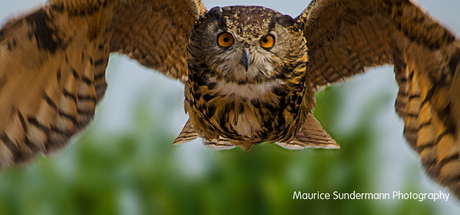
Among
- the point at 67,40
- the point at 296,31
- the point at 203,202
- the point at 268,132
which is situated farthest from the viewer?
the point at 203,202

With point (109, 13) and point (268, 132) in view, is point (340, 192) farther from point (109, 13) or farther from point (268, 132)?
point (109, 13)

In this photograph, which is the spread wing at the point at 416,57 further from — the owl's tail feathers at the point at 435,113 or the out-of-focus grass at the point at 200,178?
the out-of-focus grass at the point at 200,178

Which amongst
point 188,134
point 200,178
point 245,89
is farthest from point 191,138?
point 200,178

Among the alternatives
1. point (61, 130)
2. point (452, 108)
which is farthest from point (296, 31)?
point (61, 130)

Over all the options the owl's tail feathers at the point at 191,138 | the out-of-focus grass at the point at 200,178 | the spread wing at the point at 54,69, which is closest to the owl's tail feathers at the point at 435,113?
the spread wing at the point at 54,69

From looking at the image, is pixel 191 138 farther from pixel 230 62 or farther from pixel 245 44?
pixel 245 44

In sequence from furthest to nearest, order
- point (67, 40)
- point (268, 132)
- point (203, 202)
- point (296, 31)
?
Result: 1. point (203, 202)
2. point (268, 132)
3. point (296, 31)
4. point (67, 40)
